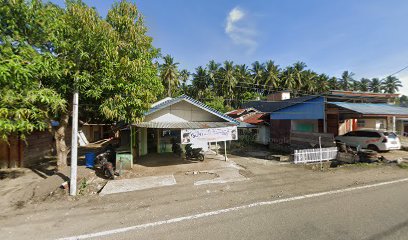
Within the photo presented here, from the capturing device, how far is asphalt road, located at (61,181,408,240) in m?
4.43

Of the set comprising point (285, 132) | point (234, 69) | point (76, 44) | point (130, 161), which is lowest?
point (130, 161)

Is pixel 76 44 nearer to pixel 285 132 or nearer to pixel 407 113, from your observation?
pixel 285 132

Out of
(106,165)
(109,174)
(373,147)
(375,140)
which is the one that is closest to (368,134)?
(375,140)

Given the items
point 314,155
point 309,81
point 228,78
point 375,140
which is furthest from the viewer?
point 309,81

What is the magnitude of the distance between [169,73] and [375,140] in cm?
3319

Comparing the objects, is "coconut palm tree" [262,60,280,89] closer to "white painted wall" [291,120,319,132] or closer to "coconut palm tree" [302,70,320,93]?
"coconut palm tree" [302,70,320,93]

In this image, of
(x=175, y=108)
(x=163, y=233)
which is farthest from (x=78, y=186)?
(x=175, y=108)

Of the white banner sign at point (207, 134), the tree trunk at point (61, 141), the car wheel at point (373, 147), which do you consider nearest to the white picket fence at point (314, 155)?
the white banner sign at point (207, 134)

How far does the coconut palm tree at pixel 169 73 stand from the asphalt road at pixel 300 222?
34.9 meters

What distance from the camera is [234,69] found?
154 ft

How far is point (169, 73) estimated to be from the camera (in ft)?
131

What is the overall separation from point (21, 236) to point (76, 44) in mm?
6400

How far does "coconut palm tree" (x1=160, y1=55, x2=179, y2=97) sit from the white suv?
3013 centimetres

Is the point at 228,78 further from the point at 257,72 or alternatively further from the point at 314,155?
the point at 314,155
